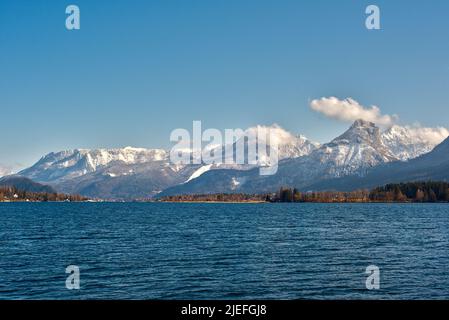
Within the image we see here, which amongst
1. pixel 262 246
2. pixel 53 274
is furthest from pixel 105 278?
pixel 262 246

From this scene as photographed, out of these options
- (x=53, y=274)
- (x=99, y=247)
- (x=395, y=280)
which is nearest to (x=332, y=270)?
(x=395, y=280)

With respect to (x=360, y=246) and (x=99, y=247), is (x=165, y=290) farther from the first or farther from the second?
(x=360, y=246)

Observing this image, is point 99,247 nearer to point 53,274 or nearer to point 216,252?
point 216,252

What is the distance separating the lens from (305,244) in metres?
99.4
